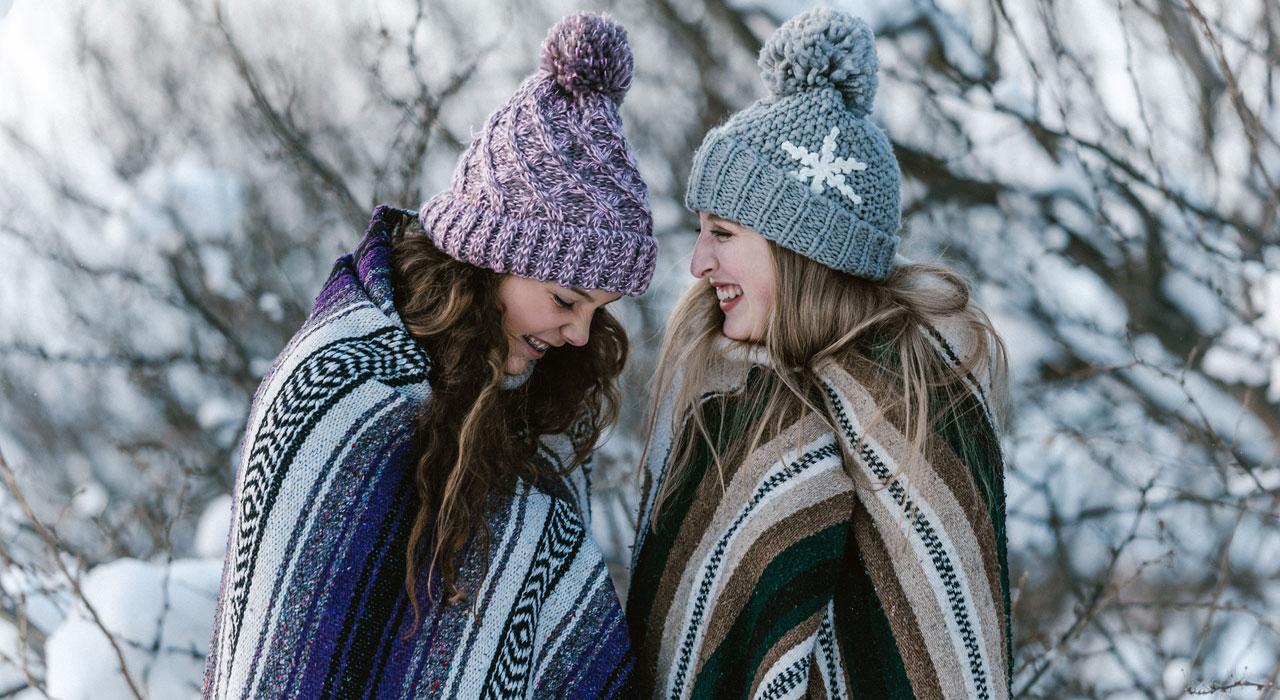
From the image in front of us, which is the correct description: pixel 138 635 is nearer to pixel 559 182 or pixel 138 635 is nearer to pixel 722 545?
pixel 722 545

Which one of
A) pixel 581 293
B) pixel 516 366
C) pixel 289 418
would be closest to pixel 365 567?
pixel 289 418

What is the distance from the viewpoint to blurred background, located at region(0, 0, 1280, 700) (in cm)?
257

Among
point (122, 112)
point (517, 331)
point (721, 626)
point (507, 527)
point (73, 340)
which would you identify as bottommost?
point (721, 626)

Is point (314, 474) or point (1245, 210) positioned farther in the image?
point (1245, 210)

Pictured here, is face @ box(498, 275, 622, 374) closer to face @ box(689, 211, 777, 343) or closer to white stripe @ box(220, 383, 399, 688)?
face @ box(689, 211, 777, 343)

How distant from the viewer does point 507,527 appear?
1.46 m

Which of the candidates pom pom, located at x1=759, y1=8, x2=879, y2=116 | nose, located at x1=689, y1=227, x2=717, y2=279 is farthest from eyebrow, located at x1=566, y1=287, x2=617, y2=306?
pom pom, located at x1=759, y1=8, x2=879, y2=116

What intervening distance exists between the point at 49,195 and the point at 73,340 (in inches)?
17.6

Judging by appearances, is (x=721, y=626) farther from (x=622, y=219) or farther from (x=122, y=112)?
(x=122, y=112)

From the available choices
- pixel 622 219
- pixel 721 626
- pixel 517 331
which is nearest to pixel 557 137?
pixel 622 219

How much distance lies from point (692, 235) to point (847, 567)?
4.75 feet

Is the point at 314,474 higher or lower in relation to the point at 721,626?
higher

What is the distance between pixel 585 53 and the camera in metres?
1.47

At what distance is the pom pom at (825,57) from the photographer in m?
1.63
